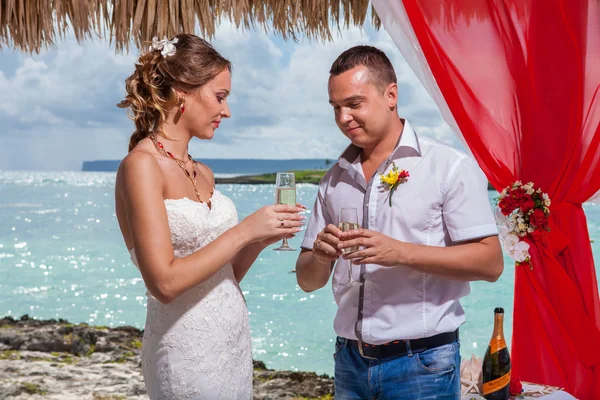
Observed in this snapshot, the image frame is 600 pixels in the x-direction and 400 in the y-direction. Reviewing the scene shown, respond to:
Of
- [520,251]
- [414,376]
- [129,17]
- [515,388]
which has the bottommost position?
[515,388]

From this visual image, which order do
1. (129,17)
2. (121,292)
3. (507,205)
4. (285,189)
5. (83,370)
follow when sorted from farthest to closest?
(121,292) < (83,370) < (129,17) < (507,205) < (285,189)

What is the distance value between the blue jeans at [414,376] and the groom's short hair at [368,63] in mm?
778

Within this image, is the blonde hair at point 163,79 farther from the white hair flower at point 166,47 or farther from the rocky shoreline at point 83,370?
the rocky shoreline at point 83,370

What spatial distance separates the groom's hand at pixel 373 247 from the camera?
1775mm

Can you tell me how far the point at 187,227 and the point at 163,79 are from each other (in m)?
0.47

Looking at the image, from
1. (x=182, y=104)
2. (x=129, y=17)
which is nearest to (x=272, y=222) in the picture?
(x=182, y=104)

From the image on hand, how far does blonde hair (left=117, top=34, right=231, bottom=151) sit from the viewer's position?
205 centimetres

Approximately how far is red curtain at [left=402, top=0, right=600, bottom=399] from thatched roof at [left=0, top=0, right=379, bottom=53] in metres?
1.04

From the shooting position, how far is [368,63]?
1979 mm

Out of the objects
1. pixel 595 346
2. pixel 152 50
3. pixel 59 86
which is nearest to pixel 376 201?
pixel 152 50

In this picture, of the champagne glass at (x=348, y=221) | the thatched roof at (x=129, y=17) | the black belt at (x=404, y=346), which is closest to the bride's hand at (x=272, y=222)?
the champagne glass at (x=348, y=221)

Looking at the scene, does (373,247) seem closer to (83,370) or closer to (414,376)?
(414,376)

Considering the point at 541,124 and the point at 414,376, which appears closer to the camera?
the point at 414,376

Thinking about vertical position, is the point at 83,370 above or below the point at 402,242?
below
